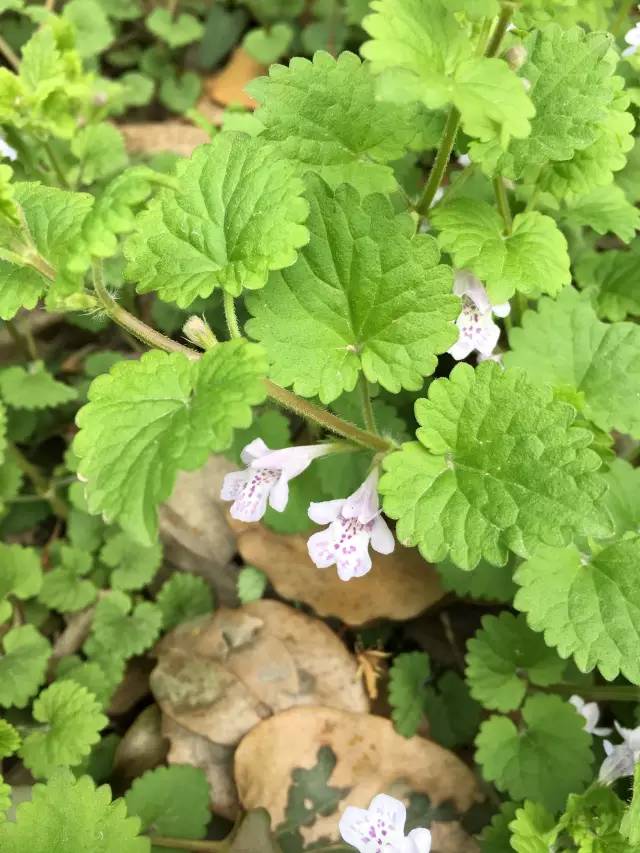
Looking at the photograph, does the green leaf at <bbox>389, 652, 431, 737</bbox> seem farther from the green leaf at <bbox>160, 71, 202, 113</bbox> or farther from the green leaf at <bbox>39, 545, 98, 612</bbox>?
the green leaf at <bbox>160, 71, 202, 113</bbox>

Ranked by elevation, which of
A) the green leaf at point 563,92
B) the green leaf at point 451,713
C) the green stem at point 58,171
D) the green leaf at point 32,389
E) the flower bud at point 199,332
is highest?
the green leaf at point 563,92

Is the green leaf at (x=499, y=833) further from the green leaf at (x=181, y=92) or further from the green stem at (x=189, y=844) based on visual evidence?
the green leaf at (x=181, y=92)

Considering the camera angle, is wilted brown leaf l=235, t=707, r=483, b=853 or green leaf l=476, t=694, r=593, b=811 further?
wilted brown leaf l=235, t=707, r=483, b=853

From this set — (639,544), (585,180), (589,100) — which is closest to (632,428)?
(639,544)

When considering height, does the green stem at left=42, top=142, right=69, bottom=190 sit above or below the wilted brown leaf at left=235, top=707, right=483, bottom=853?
above

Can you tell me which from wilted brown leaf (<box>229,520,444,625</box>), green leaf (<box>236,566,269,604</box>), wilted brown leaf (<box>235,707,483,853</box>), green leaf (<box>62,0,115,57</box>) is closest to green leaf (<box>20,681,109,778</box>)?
wilted brown leaf (<box>235,707,483,853</box>)

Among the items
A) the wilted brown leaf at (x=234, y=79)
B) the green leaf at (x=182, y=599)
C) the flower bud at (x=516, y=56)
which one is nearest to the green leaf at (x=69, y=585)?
the green leaf at (x=182, y=599)

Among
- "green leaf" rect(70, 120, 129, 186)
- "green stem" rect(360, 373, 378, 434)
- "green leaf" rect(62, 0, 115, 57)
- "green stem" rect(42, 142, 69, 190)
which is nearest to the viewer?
"green stem" rect(360, 373, 378, 434)

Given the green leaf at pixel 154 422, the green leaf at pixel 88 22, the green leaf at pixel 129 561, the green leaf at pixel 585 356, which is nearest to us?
the green leaf at pixel 154 422

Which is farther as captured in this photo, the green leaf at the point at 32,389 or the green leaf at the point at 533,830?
the green leaf at the point at 32,389
